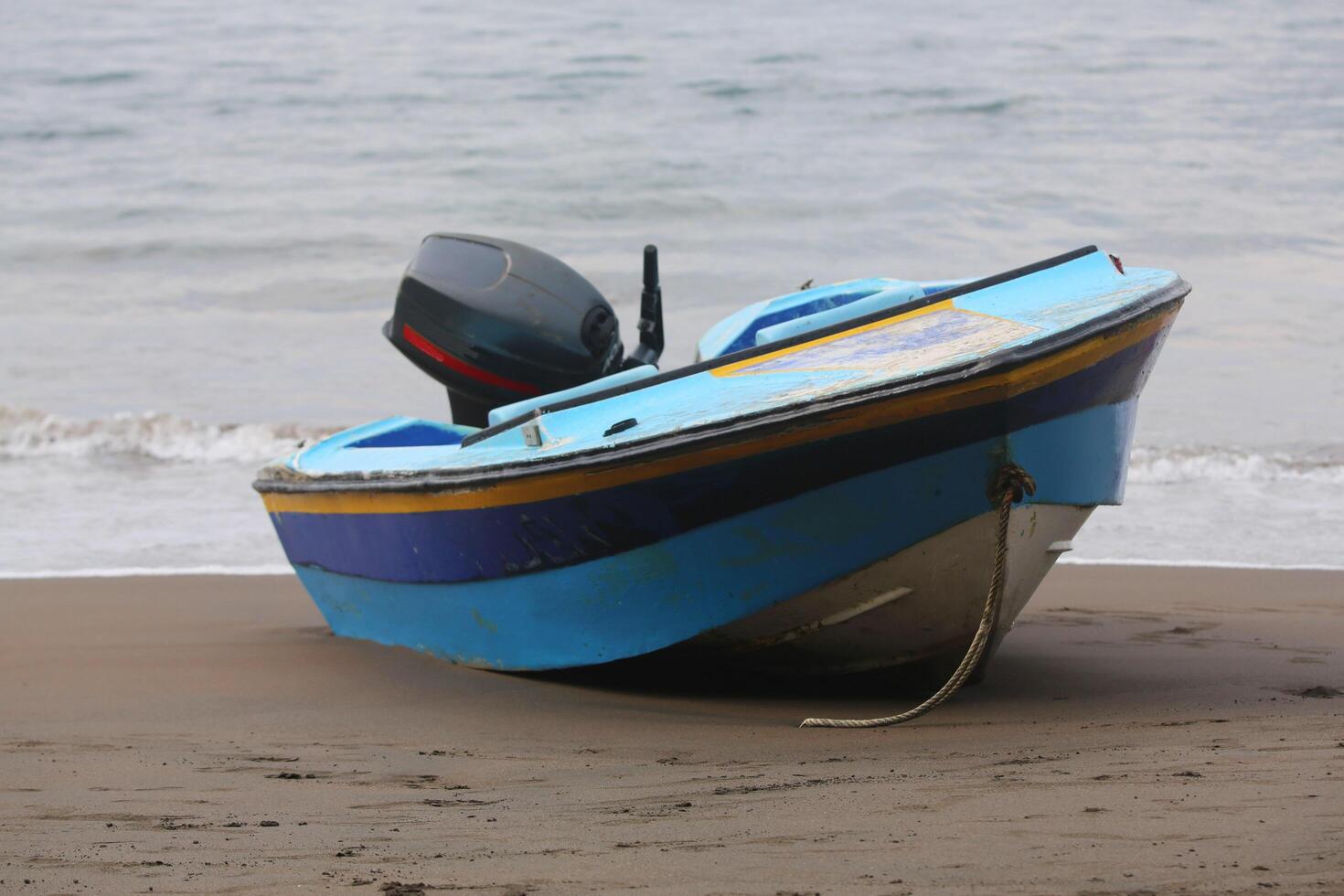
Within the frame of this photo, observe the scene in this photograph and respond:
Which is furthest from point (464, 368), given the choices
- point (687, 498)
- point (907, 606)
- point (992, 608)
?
point (992, 608)

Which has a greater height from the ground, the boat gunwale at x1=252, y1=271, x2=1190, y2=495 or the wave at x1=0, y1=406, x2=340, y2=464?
the wave at x1=0, y1=406, x2=340, y2=464

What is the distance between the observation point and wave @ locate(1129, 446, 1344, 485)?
8102 mm

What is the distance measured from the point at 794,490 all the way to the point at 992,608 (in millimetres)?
604

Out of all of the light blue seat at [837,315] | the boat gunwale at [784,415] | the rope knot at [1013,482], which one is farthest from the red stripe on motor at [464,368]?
the rope knot at [1013,482]

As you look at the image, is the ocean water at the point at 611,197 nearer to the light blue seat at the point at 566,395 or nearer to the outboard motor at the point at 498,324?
the outboard motor at the point at 498,324

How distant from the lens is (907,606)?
385cm

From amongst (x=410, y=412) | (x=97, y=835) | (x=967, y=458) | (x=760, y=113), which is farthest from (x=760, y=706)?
(x=760, y=113)

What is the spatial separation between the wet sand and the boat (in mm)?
228

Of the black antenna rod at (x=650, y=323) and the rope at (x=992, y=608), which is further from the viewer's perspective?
the black antenna rod at (x=650, y=323)

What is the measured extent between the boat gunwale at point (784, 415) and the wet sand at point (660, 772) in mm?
646

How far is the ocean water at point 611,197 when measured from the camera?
335 inches

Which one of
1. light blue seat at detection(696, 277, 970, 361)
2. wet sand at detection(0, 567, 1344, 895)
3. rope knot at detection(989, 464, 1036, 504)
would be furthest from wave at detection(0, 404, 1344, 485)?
rope knot at detection(989, 464, 1036, 504)

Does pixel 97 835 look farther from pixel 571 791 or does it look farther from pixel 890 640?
pixel 890 640

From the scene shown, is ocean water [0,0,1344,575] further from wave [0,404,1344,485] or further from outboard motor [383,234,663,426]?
outboard motor [383,234,663,426]
